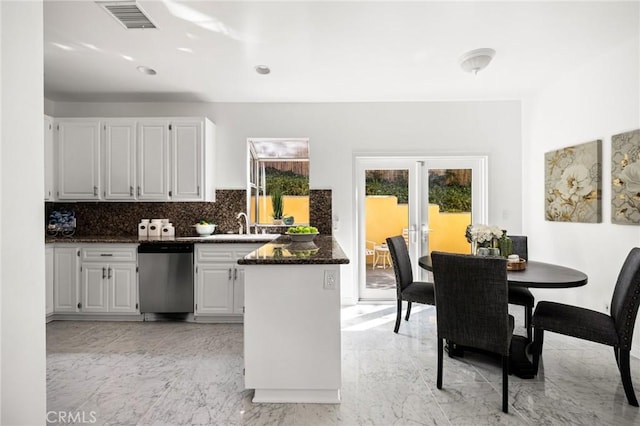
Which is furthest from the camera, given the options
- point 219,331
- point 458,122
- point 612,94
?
point 458,122

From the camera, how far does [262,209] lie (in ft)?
16.0

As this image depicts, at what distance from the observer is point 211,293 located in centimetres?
403

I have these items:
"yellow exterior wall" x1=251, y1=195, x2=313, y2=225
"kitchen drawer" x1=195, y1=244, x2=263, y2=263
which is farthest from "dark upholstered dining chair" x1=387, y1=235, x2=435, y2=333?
"kitchen drawer" x1=195, y1=244, x2=263, y2=263

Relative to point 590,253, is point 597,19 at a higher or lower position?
higher

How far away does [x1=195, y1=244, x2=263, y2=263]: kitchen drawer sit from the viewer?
4039mm

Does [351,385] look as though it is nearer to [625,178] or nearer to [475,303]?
[475,303]

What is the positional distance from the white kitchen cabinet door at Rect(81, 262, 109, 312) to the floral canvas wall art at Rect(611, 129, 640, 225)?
203 inches

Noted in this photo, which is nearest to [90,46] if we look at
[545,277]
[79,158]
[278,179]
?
[79,158]

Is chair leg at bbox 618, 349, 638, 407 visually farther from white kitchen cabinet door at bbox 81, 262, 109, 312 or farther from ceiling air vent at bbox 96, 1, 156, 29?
white kitchen cabinet door at bbox 81, 262, 109, 312

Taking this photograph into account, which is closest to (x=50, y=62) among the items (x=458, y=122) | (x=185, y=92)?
(x=185, y=92)

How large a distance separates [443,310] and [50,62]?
4.17m

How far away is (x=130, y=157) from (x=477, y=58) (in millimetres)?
3875

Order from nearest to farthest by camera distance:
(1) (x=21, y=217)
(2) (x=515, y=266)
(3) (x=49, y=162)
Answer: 1. (1) (x=21, y=217)
2. (2) (x=515, y=266)
3. (3) (x=49, y=162)

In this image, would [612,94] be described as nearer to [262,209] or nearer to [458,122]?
[458,122]
